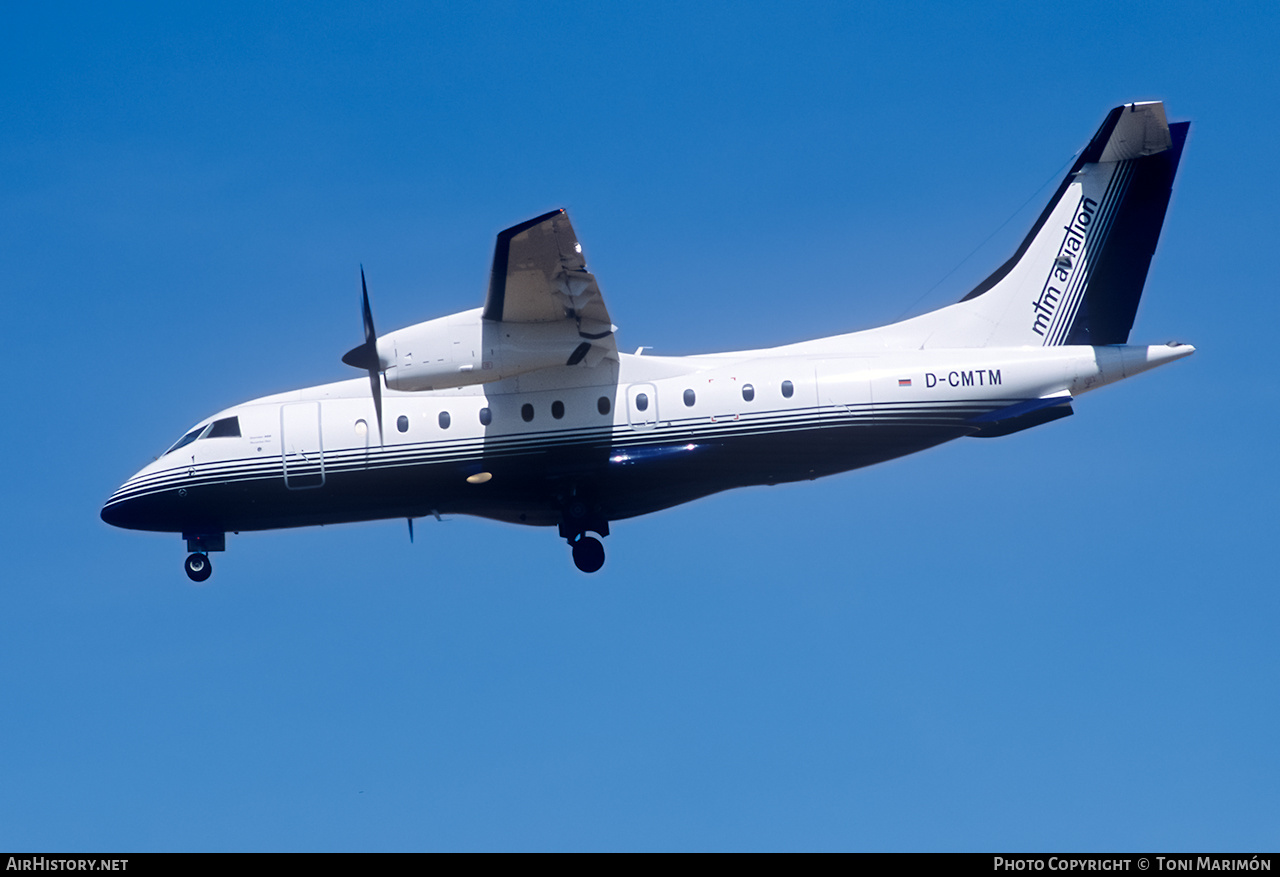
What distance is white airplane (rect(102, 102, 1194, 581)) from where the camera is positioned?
2080 centimetres

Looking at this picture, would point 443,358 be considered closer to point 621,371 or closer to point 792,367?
point 621,371

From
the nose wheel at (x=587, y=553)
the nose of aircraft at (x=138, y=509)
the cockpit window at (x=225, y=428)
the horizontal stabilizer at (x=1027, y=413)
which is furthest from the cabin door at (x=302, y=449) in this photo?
the horizontal stabilizer at (x=1027, y=413)

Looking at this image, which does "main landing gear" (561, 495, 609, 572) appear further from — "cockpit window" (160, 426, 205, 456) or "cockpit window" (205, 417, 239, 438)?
"cockpit window" (160, 426, 205, 456)

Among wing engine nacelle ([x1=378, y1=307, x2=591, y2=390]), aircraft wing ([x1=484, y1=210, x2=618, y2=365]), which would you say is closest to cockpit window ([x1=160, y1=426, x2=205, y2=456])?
wing engine nacelle ([x1=378, y1=307, x2=591, y2=390])

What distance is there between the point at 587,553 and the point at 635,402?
245cm

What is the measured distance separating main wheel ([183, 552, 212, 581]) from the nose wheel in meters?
5.66

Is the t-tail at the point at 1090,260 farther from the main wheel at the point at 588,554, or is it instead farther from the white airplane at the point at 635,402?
the main wheel at the point at 588,554

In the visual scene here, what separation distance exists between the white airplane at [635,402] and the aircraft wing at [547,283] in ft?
0.15

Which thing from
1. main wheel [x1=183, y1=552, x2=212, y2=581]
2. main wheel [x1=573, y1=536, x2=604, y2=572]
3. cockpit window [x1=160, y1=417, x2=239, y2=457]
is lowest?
main wheel [x1=573, y1=536, x2=604, y2=572]

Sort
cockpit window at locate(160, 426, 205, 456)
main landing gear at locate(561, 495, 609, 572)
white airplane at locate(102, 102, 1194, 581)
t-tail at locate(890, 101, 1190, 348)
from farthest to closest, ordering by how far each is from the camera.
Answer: cockpit window at locate(160, 426, 205, 456) < t-tail at locate(890, 101, 1190, 348) < main landing gear at locate(561, 495, 609, 572) < white airplane at locate(102, 102, 1194, 581)

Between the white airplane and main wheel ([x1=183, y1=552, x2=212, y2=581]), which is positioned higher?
the white airplane

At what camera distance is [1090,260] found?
22.4m

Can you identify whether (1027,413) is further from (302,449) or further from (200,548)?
(200,548)

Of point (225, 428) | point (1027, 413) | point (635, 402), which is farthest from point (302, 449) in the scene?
point (1027, 413)
